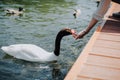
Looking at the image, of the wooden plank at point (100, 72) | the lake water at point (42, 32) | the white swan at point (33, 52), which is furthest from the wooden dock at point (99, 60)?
the white swan at point (33, 52)

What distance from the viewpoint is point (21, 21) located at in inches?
586

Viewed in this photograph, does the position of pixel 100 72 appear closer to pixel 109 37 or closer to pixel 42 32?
pixel 109 37

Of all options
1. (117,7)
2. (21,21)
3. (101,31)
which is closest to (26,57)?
(101,31)

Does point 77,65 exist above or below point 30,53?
above

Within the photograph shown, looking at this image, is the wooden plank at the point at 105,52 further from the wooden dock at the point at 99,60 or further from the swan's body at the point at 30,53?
the swan's body at the point at 30,53

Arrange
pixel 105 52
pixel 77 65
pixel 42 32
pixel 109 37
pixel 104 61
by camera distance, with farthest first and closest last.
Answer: pixel 42 32 → pixel 109 37 → pixel 105 52 → pixel 104 61 → pixel 77 65

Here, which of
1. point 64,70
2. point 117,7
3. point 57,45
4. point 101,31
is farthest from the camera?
point 117,7

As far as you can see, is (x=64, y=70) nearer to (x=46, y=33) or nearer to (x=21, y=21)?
(x=46, y=33)

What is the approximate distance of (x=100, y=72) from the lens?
A: 16.0 feet

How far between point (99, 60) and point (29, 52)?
4.21 m

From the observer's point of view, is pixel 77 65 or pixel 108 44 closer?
pixel 77 65

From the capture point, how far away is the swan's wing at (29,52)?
9117 millimetres

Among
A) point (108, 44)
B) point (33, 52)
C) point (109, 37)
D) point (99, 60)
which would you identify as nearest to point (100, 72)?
point (99, 60)

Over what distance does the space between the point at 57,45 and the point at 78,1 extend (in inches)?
502
